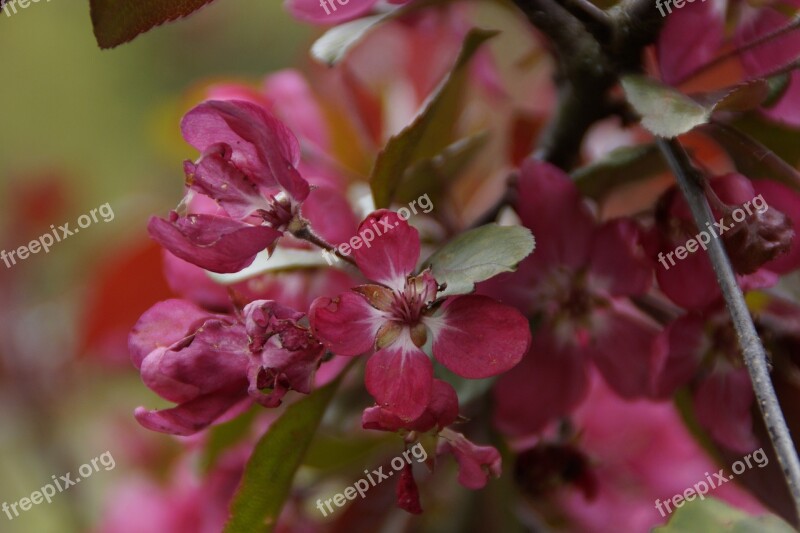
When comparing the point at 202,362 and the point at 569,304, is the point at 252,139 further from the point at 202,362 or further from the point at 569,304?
the point at 569,304

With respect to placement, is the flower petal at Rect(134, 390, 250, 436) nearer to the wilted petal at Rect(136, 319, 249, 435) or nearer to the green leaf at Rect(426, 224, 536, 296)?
the wilted petal at Rect(136, 319, 249, 435)

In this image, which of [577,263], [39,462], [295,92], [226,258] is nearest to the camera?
[226,258]

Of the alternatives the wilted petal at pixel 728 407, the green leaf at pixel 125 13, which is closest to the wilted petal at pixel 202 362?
the green leaf at pixel 125 13

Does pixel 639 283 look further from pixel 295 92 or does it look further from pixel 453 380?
pixel 295 92

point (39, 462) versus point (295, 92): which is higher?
point (295, 92)

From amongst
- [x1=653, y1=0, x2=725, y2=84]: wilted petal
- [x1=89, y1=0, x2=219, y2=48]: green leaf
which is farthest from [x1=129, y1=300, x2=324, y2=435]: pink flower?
[x1=653, y1=0, x2=725, y2=84]: wilted petal

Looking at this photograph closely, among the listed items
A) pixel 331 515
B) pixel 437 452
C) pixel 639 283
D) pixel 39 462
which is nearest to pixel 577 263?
pixel 639 283

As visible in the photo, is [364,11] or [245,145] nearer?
[245,145]
